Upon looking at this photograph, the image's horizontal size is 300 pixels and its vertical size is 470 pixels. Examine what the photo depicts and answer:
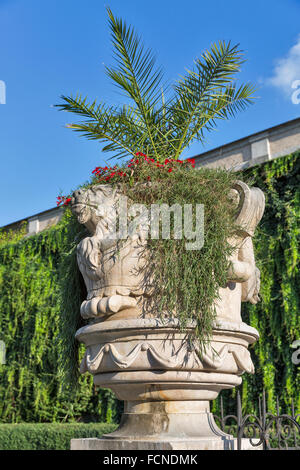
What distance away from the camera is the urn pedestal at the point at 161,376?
10.8 feet

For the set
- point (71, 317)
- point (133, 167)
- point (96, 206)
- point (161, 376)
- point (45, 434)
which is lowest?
point (45, 434)

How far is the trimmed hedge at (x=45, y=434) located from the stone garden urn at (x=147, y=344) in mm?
5326

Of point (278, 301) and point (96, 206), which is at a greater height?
point (96, 206)

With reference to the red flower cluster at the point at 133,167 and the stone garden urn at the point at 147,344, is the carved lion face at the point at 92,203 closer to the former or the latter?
the stone garden urn at the point at 147,344

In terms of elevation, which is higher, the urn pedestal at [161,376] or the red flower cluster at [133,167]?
the red flower cluster at [133,167]

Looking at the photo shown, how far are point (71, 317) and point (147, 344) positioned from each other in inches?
39.5

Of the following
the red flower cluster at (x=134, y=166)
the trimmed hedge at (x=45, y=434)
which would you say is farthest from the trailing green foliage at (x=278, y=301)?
the red flower cluster at (x=134, y=166)

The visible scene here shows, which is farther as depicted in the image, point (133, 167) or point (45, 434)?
point (45, 434)

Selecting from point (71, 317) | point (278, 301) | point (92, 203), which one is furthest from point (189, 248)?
point (278, 301)

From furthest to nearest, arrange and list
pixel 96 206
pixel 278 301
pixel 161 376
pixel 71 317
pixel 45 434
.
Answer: pixel 45 434
pixel 278 301
pixel 71 317
pixel 96 206
pixel 161 376

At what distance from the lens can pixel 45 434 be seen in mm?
9047

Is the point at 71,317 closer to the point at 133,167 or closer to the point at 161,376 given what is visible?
the point at 161,376

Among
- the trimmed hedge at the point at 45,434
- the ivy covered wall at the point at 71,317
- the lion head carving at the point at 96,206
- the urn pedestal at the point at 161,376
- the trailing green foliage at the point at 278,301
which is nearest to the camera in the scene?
the urn pedestal at the point at 161,376
